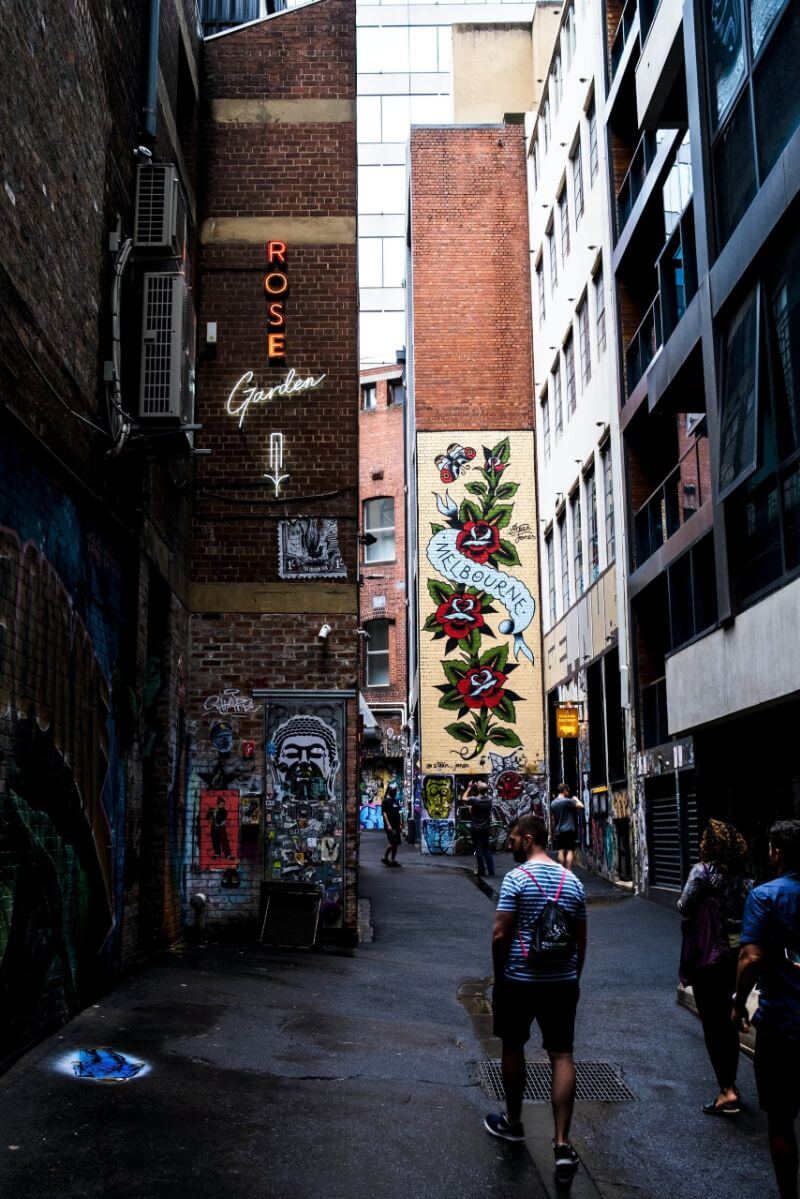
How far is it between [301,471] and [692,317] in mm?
5079

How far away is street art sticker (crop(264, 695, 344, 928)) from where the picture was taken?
12.6 meters

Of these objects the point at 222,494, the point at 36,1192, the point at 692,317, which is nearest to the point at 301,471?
the point at 222,494

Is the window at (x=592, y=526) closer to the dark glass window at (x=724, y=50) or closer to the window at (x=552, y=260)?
the window at (x=552, y=260)

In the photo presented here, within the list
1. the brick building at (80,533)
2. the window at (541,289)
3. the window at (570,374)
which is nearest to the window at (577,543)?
the window at (570,374)

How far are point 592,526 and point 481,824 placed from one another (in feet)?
20.6

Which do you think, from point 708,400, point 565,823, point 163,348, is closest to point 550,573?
point 565,823

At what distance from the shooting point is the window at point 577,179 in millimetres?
24172

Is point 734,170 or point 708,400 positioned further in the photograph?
point 708,400

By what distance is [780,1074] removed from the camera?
487cm

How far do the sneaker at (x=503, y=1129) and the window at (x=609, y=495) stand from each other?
48.9 feet

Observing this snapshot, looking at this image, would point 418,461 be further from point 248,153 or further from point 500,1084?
point 500,1084

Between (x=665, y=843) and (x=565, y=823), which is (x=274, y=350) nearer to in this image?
(x=565, y=823)

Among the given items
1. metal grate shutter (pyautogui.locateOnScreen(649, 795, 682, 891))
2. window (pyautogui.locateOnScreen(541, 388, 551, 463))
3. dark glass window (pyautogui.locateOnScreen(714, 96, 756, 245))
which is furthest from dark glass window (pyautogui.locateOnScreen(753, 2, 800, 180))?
window (pyautogui.locateOnScreen(541, 388, 551, 463))

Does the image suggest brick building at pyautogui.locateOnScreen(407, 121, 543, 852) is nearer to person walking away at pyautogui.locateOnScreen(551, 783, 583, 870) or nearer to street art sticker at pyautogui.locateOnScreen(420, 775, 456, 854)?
street art sticker at pyautogui.locateOnScreen(420, 775, 456, 854)
